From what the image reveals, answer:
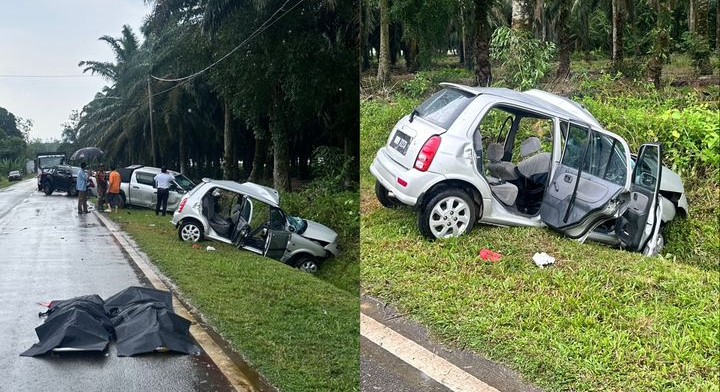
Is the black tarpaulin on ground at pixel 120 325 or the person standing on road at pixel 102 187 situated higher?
the person standing on road at pixel 102 187

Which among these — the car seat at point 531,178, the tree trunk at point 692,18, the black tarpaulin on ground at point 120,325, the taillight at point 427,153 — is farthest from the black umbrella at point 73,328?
the tree trunk at point 692,18

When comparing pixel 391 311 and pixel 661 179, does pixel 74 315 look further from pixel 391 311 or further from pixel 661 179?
pixel 661 179

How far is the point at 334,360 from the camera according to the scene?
1959mm

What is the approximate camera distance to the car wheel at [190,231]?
1672mm

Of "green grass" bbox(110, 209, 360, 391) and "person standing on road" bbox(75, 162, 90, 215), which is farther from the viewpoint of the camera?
"green grass" bbox(110, 209, 360, 391)

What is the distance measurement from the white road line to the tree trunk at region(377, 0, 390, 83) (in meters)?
0.97

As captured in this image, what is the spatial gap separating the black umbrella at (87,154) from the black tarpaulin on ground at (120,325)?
1.25ft

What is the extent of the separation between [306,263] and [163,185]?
1.57ft

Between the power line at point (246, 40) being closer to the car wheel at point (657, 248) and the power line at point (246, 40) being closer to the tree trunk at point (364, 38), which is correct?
the tree trunk at point (364, 38)

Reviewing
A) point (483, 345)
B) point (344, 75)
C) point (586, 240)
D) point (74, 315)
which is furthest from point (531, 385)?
point (74, 315)

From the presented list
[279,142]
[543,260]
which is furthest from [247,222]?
[543,260]

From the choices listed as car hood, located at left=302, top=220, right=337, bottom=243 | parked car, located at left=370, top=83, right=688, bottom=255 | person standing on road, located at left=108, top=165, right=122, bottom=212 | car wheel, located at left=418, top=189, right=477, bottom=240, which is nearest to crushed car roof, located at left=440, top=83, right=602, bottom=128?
Answer: parked car, located at left=370, top=83, right=688, bottom=255

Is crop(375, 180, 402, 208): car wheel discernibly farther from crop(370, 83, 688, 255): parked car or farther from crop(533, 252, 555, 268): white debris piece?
crop(533, 252, 555, 268): white debris piece

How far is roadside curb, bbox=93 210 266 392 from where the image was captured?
1713 mm
